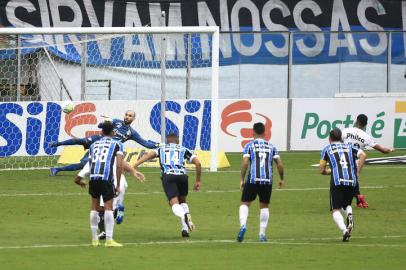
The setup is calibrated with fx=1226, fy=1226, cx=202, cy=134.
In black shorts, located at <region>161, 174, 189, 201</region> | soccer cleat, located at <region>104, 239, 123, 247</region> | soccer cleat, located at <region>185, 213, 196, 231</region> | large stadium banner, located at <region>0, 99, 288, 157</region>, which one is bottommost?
soccer cleat, located at <region>104, 239, 123, 247</region>

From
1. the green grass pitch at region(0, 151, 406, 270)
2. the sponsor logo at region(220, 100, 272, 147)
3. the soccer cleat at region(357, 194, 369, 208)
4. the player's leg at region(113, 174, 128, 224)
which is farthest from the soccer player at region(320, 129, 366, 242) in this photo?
the sponsor logo at region(220, 100, 272, 147)

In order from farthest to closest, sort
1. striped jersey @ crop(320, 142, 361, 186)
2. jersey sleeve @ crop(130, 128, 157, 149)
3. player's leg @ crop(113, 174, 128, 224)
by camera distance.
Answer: jersey sleeve @ crop(130, 128, 157, 149)
player's leg @ crop(113, 174, 128, 224)
striped jersey @ crop(320, 142, 361, 186)

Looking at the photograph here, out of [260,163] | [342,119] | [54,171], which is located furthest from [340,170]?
[342,119]

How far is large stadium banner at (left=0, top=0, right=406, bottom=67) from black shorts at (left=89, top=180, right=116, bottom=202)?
18.7 metres

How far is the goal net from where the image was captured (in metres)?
33.1

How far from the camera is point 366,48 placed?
42031 mm

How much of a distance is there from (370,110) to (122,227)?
750 inches

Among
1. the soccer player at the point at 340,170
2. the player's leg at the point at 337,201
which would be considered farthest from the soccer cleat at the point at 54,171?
the player's leg at the point at 337,201

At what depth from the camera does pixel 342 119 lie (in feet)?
127

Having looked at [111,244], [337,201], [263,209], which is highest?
[337,201]

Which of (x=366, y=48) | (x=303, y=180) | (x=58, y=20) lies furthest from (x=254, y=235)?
(x=58, y=20)

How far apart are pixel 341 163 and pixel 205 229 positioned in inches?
109

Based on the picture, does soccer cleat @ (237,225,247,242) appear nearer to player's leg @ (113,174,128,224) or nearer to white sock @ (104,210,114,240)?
white sock @ (104,210,114,240)

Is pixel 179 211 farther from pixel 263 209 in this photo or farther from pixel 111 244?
pixel 111 244
